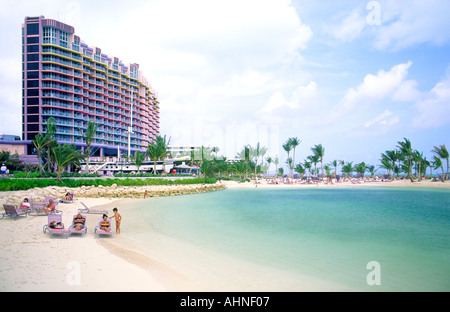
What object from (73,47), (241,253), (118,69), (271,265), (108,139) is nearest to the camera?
(271,265)

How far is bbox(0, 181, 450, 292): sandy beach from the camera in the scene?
6625 millimetres

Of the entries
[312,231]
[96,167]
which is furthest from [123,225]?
[96,167]

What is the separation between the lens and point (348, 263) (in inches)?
375

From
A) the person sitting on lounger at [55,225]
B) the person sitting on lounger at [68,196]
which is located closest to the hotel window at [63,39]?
the person sitting on lounger at [68,196]

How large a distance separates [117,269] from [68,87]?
79992 millimetres

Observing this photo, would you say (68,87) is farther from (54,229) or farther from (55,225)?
(54,229)

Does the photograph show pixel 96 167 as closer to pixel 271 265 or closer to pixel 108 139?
pixel 108 139

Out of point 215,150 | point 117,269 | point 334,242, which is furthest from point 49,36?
point 334,242

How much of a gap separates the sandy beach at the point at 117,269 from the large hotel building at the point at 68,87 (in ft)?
225

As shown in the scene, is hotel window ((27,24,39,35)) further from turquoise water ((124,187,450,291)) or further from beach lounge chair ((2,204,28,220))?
beach lounge chair ((2,204,28,220))

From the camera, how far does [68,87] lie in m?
73.9

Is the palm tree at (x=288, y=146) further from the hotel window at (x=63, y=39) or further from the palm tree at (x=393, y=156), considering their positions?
the hotel window at (x=63, y=39)
